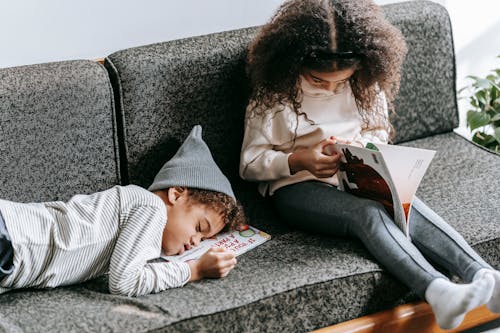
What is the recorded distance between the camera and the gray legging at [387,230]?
1.62 metres

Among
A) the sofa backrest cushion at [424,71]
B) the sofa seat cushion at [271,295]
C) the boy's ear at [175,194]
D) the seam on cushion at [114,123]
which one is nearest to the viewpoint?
the sofa seat cushion at [271,295]

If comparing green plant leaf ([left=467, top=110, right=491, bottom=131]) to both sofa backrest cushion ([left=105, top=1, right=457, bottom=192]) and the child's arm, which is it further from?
the child's arm

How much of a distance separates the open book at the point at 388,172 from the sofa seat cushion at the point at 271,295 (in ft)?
0.40

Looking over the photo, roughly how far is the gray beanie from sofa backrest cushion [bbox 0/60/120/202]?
166 millimetres

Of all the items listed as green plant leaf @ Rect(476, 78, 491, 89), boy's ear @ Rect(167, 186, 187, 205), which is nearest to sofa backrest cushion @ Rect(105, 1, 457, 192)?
boy's ear @ Rect(167, 186, 187, 205)

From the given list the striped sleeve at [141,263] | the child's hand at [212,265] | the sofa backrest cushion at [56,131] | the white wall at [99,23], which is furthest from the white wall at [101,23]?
the child's hand at [212,265]

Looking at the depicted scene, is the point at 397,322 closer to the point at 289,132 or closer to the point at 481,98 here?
the point at 289,132

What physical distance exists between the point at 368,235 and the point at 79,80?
2.56 ft

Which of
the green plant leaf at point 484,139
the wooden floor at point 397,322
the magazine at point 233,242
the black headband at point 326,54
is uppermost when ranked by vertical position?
the black headband at point 326,54

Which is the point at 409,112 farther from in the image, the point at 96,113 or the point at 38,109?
the point at 38,109

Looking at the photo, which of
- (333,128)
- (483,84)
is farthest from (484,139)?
(333,128)

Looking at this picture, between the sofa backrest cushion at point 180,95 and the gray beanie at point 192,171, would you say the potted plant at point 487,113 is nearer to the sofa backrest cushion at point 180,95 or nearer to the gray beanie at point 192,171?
the sofa backrest cushion at point 180,95

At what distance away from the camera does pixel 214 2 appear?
220 centimetres

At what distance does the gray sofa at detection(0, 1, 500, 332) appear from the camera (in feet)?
4.91
